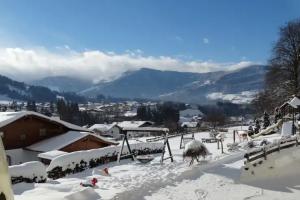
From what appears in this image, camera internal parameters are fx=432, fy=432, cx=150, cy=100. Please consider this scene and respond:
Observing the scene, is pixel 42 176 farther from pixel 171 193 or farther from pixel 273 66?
pixel 273 66

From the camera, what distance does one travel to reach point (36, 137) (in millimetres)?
42562

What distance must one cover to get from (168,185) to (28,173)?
6596mm

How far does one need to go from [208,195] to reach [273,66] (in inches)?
1478

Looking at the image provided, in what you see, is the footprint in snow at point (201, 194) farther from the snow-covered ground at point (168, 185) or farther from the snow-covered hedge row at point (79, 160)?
the snow-covered hedge row at point (79, 160)

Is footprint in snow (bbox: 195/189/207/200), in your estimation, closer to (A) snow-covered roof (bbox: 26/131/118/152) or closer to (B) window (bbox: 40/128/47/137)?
(A) snow-covered roof (bbox: 26/131/118/152)

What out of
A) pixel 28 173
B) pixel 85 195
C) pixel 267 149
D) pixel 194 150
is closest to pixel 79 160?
pixel 28 173

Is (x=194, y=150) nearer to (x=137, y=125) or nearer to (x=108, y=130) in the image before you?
(x=137, y=125)

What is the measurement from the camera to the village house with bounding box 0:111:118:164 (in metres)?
39.6

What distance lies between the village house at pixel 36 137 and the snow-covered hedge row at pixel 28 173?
776 inches

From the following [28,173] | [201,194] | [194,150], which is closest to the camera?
[28,173]

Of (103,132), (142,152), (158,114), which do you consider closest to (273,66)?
(142,152)

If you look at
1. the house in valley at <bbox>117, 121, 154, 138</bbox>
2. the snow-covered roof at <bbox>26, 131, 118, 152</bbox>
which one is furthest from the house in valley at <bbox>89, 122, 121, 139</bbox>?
the snow-covered roof at <bbox>26, 131, 118, 152</bbox>

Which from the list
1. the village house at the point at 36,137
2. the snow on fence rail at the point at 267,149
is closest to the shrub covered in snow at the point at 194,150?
the snow on fence rail at the point at 267,149

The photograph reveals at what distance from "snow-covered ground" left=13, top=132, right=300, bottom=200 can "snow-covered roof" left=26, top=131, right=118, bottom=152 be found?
1371cm
